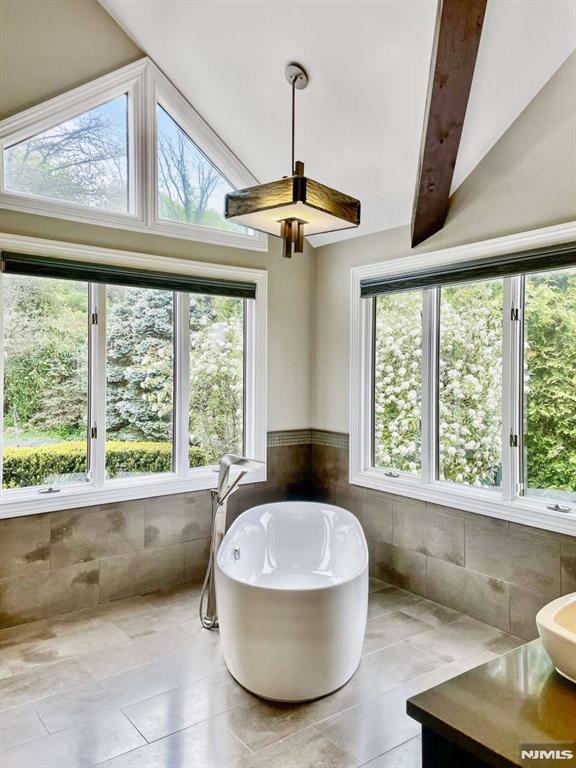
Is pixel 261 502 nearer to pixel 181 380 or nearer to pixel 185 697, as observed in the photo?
pixel 181 380

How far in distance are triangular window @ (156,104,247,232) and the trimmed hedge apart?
1694 mm

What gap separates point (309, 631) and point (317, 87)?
3.12 metres

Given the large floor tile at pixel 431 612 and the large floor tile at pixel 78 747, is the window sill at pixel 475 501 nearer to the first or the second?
the large floor tile at pixel 431 612

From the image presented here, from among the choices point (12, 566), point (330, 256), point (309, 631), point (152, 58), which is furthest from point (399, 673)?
point (152, 58)

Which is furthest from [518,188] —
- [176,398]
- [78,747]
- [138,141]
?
[78,747]

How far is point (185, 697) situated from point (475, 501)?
2.05 m

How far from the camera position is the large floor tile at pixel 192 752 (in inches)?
87.7

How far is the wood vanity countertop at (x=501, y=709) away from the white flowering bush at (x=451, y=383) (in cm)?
240

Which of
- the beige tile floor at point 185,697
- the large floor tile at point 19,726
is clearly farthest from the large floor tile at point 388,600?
the large floor tile at point 19,726

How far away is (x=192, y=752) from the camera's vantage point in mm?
2299

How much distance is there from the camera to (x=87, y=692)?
8.96 feet

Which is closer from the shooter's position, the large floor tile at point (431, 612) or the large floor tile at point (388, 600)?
the large floor tile at point (431, 612)

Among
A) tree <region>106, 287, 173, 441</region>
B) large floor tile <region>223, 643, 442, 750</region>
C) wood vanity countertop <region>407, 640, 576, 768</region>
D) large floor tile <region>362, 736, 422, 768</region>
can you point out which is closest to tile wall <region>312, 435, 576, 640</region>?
large floor tile <region>223, 643, 442, 750</region>

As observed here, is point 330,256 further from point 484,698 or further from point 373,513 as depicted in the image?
point 484,698
